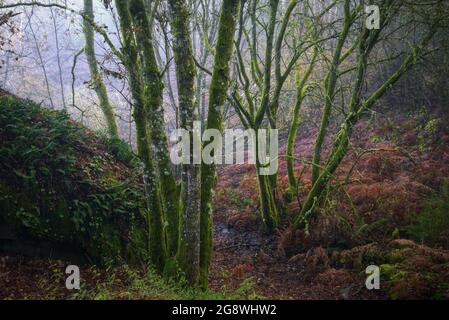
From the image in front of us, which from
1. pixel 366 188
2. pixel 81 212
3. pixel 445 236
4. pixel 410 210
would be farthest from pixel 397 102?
pixel 81 212

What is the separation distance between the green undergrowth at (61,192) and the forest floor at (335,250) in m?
0.50

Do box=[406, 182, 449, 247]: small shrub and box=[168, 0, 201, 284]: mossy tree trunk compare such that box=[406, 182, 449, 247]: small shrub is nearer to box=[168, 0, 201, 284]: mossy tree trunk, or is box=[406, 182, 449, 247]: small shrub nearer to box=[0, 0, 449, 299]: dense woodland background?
box=[0, 0, 449, 299]: dense woodland background

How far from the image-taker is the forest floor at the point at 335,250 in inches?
208

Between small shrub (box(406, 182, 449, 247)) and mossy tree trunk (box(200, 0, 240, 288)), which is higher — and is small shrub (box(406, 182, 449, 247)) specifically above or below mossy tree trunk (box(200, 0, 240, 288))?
below

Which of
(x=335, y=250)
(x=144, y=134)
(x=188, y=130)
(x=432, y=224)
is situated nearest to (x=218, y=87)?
(x=188, y=130)

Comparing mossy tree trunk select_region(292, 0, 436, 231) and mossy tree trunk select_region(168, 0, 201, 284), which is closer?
mossy tree trunk select_region(168, 0, 201, 284)

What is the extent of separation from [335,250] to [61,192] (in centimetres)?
521

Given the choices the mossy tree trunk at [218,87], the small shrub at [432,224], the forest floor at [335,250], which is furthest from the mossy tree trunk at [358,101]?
the mossy tree trunk at [218,87]

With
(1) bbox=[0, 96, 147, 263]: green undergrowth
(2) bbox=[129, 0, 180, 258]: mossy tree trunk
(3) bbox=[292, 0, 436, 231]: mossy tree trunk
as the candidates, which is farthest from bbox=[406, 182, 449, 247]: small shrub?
(1) bbox=[0, 96, 147, 263]: green undergrowth

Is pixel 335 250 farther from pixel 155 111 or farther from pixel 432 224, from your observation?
pixel 155 111

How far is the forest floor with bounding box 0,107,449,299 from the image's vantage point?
529cm

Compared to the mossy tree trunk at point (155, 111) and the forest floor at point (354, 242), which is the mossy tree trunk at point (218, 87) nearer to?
the mossy tree trunk at point (155, 111)

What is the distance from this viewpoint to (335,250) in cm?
705

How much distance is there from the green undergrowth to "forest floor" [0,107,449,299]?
19.5 inches
